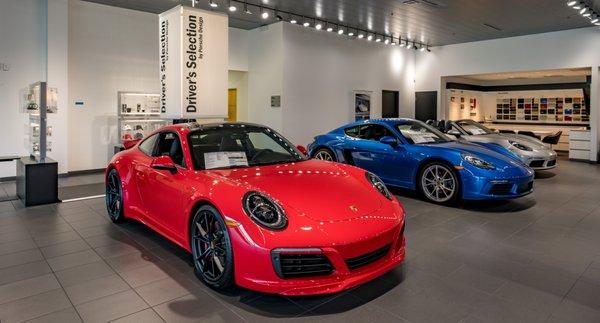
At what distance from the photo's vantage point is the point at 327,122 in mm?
10516

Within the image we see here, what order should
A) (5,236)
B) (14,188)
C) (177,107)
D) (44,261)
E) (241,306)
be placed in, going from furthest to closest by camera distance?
(14,188), (177,107), (5,236), (44,261), (241,306)

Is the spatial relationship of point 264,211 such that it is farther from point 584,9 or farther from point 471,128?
point 584,9

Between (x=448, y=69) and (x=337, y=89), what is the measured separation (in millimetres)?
4047

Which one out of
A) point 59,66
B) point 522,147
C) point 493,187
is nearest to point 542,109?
point 522,147

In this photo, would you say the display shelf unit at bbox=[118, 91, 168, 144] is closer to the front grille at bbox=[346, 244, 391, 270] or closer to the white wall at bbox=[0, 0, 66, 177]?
the white wall at bbox=[0, 0, 66, 177]

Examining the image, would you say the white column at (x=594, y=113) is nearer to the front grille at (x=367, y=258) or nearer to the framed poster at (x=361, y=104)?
the framed poster at (x=361, y=104)

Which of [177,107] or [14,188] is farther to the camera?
[14,188]

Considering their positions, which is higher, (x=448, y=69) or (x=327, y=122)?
(x=448, y=69)

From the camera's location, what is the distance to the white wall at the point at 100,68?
752 centimetres

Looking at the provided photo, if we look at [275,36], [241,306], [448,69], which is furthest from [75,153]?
[448,69]

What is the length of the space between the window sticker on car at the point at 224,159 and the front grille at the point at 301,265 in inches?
43.1

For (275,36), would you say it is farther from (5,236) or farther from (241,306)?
(241,306)

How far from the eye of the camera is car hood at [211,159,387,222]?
2.48 m

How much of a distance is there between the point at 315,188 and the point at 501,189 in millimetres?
2971
